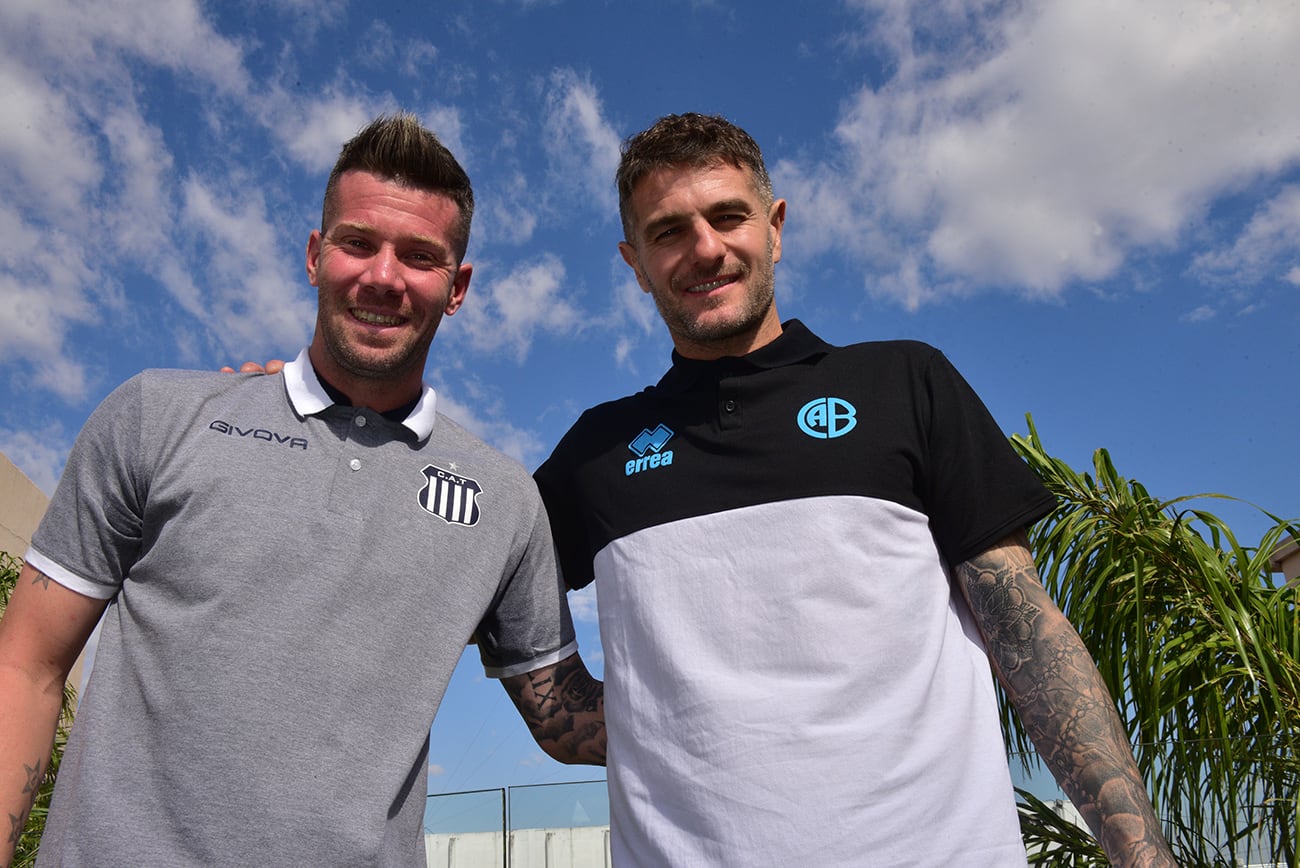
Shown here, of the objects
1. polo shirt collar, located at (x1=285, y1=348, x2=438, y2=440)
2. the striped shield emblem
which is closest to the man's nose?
polo shirt collar, located at (x1=285, y1=348, x2=438, y2=440)

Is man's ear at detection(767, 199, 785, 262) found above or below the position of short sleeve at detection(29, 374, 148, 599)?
above

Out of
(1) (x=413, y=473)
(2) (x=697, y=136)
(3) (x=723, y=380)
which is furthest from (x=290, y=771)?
(2) (x=697, y=136)

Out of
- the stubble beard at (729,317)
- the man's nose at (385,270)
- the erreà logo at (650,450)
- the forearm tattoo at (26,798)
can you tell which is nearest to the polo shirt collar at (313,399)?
the man's nose at (385,270)

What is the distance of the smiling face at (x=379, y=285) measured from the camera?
2234mm

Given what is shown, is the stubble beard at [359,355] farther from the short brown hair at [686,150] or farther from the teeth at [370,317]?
the short brown hair at [686,150]

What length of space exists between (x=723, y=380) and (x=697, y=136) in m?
0.61

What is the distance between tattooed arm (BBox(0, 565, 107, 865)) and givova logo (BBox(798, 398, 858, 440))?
1502 mm

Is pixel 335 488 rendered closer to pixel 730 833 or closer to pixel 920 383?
pixel 730 833

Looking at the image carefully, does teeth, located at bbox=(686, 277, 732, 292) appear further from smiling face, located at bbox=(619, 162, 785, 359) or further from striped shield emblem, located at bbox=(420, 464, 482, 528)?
striped shield emblem, located at bbox=(420, 464, 482, 528)

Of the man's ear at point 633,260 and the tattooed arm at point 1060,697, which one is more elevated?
the man's ear at point 633,260

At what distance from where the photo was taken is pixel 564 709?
2398mm

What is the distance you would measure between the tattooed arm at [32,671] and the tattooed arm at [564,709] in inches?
37.8

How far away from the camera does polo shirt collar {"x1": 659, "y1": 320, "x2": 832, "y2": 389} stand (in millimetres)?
2264

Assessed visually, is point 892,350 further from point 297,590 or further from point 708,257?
point 297,590
